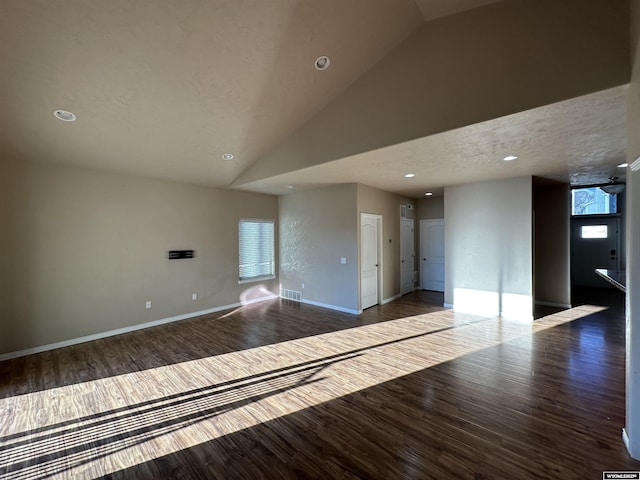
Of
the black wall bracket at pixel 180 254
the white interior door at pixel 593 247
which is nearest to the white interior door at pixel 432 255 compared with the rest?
the white interior door at pixel 593 247

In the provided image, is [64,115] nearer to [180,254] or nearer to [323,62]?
[180,254]

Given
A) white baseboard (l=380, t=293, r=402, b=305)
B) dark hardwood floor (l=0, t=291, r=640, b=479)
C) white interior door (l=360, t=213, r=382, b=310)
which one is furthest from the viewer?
white baseboard (l=380, t=293, r=402, b=305)

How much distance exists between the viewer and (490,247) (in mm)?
Result: 5137

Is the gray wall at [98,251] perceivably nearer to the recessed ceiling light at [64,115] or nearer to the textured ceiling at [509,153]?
the recessed ceiling light at [64,115]

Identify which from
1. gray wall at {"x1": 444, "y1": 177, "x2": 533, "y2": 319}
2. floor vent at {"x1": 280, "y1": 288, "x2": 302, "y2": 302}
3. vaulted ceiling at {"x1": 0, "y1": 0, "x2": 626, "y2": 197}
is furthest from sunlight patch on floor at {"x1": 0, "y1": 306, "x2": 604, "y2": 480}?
vaulted ceiling at {"x1": 0, "y1": 0, "x2": 626, "y2": 197}

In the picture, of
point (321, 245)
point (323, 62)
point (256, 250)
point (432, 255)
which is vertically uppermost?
point (323, 62)

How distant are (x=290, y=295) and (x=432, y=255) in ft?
13.1

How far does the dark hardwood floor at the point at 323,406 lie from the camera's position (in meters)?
1.84

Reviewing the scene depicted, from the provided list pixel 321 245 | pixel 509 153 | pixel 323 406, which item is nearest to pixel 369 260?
pixel 321 245

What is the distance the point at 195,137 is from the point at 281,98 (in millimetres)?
1395

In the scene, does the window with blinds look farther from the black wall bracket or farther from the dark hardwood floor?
the dark hardwood floor

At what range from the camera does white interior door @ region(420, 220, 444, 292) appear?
7.18 m

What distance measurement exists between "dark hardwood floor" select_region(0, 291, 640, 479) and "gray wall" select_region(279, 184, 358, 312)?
1504 mm

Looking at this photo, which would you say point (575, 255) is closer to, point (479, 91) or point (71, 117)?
point (479, 91)
